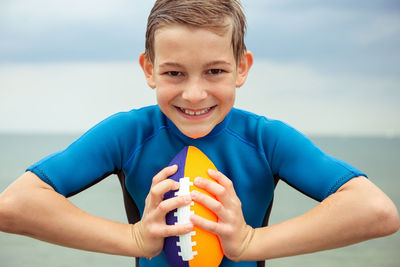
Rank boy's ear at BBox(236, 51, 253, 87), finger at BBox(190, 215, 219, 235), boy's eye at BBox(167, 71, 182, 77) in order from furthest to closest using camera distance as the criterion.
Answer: boy's ear at BBox(236, 51, 253, 87) < boy's eye at BBox(167, 71, 182, 77) < finger at BBox(190, 215, 219, 235)

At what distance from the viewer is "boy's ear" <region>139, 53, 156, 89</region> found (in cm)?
160

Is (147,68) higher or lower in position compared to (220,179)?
higher

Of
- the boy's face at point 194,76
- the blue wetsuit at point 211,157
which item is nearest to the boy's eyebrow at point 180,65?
the boy's face at point 194,76

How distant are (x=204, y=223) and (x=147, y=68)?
2.23 feet

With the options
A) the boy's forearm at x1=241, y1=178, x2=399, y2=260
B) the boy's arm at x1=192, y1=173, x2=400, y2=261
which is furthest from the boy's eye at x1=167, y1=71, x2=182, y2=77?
the boy's forearm at x1=241, y1=178, x2=399, y2=260

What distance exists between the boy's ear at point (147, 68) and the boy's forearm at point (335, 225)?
2.29 ft

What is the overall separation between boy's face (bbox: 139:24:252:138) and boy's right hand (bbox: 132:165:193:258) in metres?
0.23

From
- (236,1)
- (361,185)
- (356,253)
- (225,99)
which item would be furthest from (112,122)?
(356,253)

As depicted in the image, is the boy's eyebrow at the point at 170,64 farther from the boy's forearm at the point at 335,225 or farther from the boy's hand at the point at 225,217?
the boy's forearm at the point at 335,225

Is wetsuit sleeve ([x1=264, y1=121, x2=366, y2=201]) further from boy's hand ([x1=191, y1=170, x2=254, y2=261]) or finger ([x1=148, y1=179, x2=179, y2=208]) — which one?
finger ([x1=148, y1=179, x2=179, y2=208])

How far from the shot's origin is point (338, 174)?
142cm

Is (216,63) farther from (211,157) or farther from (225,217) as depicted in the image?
(225,217)

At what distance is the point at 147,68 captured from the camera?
1.63 meters

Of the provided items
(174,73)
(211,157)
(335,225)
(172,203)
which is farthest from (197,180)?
(335,225)
